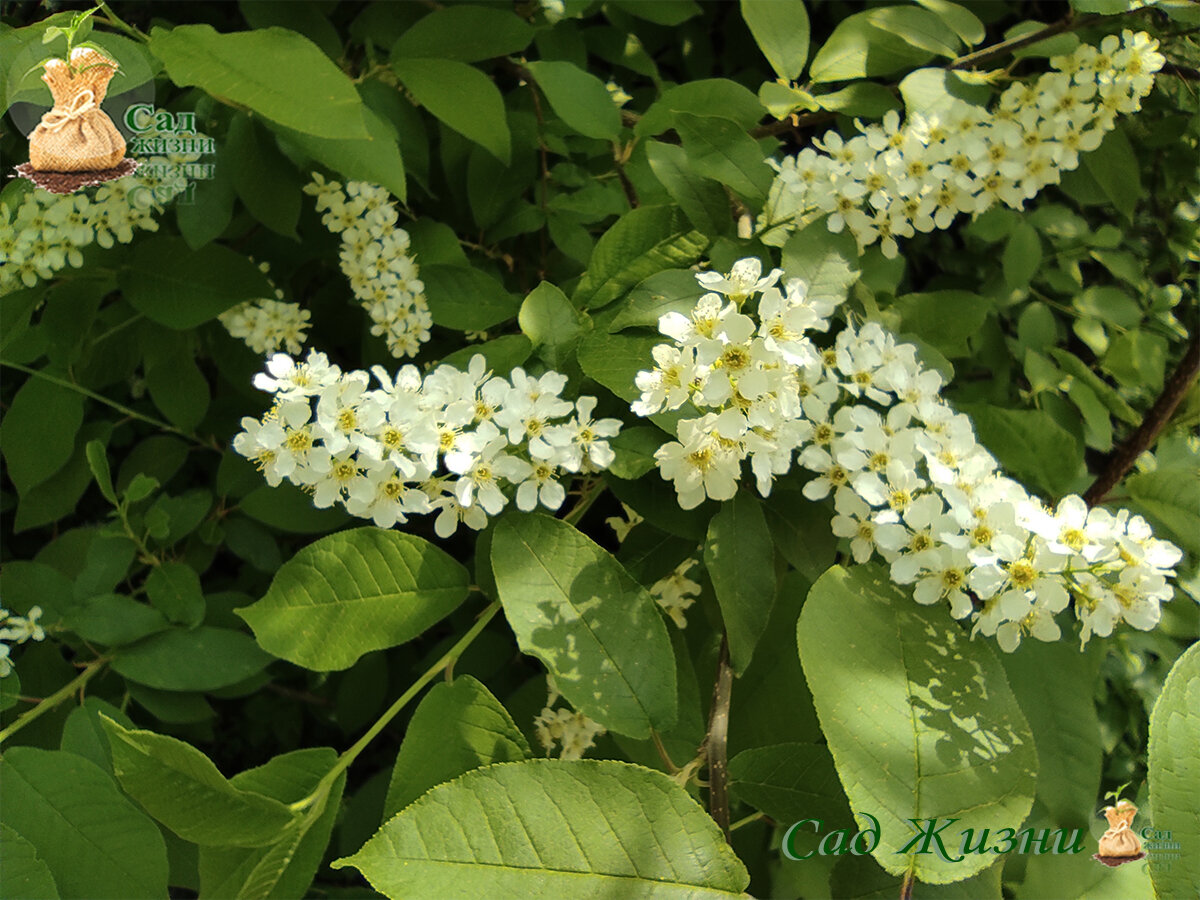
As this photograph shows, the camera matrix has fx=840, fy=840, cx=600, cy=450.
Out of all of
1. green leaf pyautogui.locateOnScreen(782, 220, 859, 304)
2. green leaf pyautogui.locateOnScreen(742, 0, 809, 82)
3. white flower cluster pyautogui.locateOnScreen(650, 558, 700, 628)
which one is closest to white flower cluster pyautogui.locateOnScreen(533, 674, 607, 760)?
white flower cluster pyautogui.locateOnScreen(650, 558, 700, 628)

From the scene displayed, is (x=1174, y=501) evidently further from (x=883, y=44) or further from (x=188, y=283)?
(x=188, y=283)

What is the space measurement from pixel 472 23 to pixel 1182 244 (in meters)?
1.59

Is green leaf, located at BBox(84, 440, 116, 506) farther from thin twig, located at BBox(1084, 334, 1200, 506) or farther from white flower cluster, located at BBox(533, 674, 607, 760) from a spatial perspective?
thin twig, located at BBox(1084, 334, 1200, 506)

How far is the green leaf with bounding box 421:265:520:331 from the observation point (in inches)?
51.6

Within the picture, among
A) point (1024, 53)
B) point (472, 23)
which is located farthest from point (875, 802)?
point (472, 23)

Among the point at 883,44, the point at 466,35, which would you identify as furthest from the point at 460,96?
the point at 883,44

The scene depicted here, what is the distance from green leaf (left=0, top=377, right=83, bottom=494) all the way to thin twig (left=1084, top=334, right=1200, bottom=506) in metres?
1.75

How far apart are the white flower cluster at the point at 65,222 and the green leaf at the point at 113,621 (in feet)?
1.74

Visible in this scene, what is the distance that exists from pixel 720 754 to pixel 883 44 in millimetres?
1062

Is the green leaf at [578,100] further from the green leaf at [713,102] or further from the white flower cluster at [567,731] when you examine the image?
the white flower cluster at [567,731]

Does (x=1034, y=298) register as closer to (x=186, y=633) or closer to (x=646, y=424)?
(x=646, y=424)

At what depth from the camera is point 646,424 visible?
3.40 ft

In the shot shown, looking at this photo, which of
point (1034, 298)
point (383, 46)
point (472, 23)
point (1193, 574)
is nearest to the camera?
point (1193, 574)

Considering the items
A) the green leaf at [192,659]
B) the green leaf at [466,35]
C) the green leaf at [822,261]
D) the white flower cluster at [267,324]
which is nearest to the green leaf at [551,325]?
the green leaf at [822,261]
